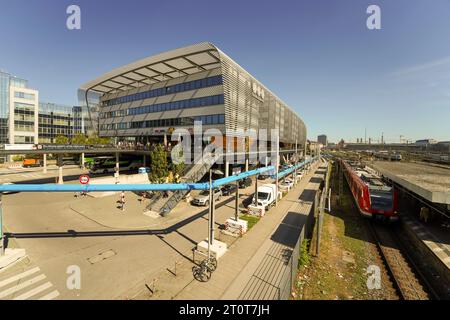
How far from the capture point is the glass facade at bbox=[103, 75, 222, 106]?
3700 cm

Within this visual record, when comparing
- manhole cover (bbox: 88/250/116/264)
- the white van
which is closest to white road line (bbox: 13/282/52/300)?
manhole cover (bbox: 88/250/116/264)

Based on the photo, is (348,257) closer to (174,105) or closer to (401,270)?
(401,270)

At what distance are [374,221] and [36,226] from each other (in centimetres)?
3029

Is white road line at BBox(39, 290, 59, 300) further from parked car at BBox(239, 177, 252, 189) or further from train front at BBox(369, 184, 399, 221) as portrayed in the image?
parked car at BBox(239, 177, 252, 189)

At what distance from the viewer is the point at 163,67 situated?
133 ft

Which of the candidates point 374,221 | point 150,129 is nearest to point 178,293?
point 374,221

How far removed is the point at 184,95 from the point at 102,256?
34.6 m

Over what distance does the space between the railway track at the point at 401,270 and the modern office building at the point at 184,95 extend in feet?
83.9

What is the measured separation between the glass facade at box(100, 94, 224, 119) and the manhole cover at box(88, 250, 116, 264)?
27783 millimetres

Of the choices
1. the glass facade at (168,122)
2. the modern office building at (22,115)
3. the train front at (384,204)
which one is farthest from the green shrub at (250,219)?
the modern office building at (22,115)

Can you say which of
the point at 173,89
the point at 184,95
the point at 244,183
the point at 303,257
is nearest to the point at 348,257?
the point at 303,257

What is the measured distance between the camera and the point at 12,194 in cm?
2805

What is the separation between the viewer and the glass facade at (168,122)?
35981 millimetres

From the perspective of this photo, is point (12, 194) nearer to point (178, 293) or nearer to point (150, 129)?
point (150, 129)
